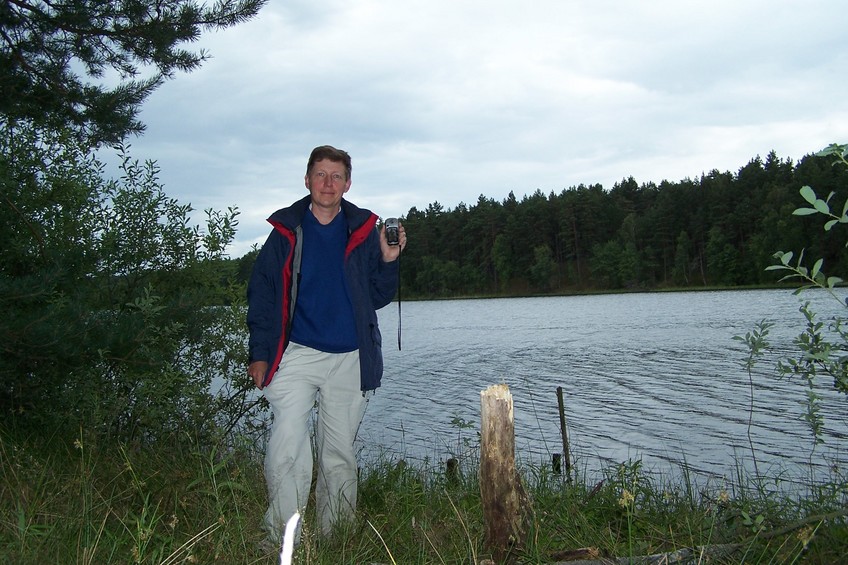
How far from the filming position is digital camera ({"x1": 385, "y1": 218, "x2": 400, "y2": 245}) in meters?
4.06

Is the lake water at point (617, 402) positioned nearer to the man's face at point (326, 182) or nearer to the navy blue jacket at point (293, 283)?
the navy blue jacket at point (293, 283)

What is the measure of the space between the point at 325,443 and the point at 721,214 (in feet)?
295

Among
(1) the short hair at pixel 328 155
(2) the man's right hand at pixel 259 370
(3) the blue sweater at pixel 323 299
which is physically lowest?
(2) the man's right hand at pixel 259 370

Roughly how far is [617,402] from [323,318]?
1370 cm

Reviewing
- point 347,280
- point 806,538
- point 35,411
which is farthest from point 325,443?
point 35,411

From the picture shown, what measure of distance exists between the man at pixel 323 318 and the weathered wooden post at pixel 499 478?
0.82 meters

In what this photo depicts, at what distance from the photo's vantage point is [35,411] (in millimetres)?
5543

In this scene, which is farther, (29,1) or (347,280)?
(29,1)

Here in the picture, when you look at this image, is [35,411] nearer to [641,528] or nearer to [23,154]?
[23,154]

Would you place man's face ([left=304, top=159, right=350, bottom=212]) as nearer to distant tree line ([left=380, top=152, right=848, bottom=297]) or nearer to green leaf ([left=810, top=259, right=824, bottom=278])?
green leaf ([left=810, top=259, right=824, bottom=278])

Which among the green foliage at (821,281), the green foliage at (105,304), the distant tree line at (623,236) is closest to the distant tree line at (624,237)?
the distant tree line at (623,236)

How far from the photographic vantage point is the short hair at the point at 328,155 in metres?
4.06

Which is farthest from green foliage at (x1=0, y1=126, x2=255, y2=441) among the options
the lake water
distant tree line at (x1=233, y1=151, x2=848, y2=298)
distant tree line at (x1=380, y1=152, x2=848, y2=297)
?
distant tree line at (x1=380, y1=152, x2=848, y2=297)

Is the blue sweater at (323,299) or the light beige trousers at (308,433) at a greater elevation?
the blue sweater at (323,299)
